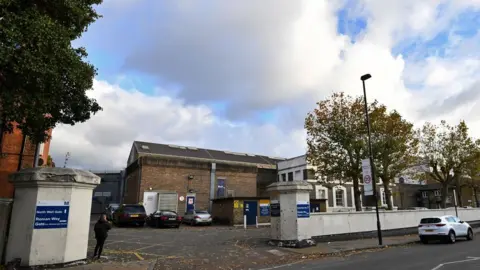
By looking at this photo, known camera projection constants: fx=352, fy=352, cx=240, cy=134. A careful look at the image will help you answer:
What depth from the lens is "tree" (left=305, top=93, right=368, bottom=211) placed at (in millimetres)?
24875

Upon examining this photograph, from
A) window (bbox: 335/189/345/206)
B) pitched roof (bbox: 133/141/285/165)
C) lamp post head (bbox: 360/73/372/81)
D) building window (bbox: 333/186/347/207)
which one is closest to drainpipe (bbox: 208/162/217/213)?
pitched roof (bbox: 133/141/285/165)

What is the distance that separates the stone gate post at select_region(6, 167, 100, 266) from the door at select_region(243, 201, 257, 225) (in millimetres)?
20182

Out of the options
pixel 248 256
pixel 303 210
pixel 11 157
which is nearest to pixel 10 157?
pixel 11 157

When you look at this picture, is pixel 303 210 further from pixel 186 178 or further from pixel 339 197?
pixel 339 197

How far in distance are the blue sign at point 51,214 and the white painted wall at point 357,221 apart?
10346 millimetres

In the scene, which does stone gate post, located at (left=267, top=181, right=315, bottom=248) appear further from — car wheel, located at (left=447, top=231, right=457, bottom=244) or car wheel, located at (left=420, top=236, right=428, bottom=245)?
car wheel, located at (left=447, top=231, right=457, bottom=244)

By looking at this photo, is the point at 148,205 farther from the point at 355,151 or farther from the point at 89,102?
the point at 89,102

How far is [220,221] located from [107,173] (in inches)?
1143

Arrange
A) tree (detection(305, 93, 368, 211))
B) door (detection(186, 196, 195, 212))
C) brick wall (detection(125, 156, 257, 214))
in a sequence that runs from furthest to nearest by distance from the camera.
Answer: door (detection(186, 196, 195, 212))
brick wall (detection(125, 156, 257, 214))
tree (detection(305, 93, 368, 211))

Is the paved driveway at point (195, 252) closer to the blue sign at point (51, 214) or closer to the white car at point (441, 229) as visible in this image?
the blue sign at point (51, 214)

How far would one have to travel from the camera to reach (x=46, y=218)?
10398 millimetres

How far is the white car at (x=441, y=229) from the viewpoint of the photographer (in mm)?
18000

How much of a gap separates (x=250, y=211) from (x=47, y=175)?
21.8 metres

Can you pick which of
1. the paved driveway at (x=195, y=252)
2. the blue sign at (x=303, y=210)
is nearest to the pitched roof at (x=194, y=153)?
the paved driveway at (x=195, y=252)
